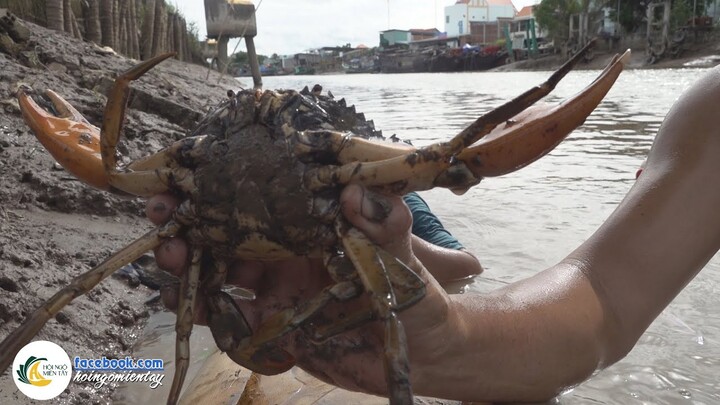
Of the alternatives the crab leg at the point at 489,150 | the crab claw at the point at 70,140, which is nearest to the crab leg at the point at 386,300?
the crab leg at the point at 489,150

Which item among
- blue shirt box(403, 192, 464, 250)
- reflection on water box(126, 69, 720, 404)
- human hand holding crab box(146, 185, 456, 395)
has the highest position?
human hand holding crab box(146, 185, 456, 395)

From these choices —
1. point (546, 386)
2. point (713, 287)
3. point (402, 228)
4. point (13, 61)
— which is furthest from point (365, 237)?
point (13, 61)

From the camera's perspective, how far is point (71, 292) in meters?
1.63

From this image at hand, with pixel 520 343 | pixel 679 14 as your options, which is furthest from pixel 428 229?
pixel 679 14

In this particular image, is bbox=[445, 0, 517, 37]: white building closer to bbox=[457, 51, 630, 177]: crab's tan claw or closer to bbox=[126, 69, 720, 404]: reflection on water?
bbox=[126, 69, 720, 404]: reflection on water

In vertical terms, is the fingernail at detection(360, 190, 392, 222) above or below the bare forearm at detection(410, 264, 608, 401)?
above

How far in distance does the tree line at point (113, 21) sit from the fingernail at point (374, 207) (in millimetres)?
5065

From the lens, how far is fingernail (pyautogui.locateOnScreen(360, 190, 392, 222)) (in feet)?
4.78

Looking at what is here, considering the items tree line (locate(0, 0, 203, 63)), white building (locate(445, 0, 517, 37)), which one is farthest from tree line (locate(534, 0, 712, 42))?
white building (locate(445, 0, 517, 37))

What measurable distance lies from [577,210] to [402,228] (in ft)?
13.8

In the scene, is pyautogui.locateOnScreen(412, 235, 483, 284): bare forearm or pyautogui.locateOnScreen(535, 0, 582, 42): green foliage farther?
pyautogui.locateOnScreen(535, 0, 582, 42): green foliage

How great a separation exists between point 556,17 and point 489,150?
59.9 meters

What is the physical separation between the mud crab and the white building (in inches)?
4291

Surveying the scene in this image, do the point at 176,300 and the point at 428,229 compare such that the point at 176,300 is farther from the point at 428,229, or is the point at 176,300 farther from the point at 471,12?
the point at 471,12
